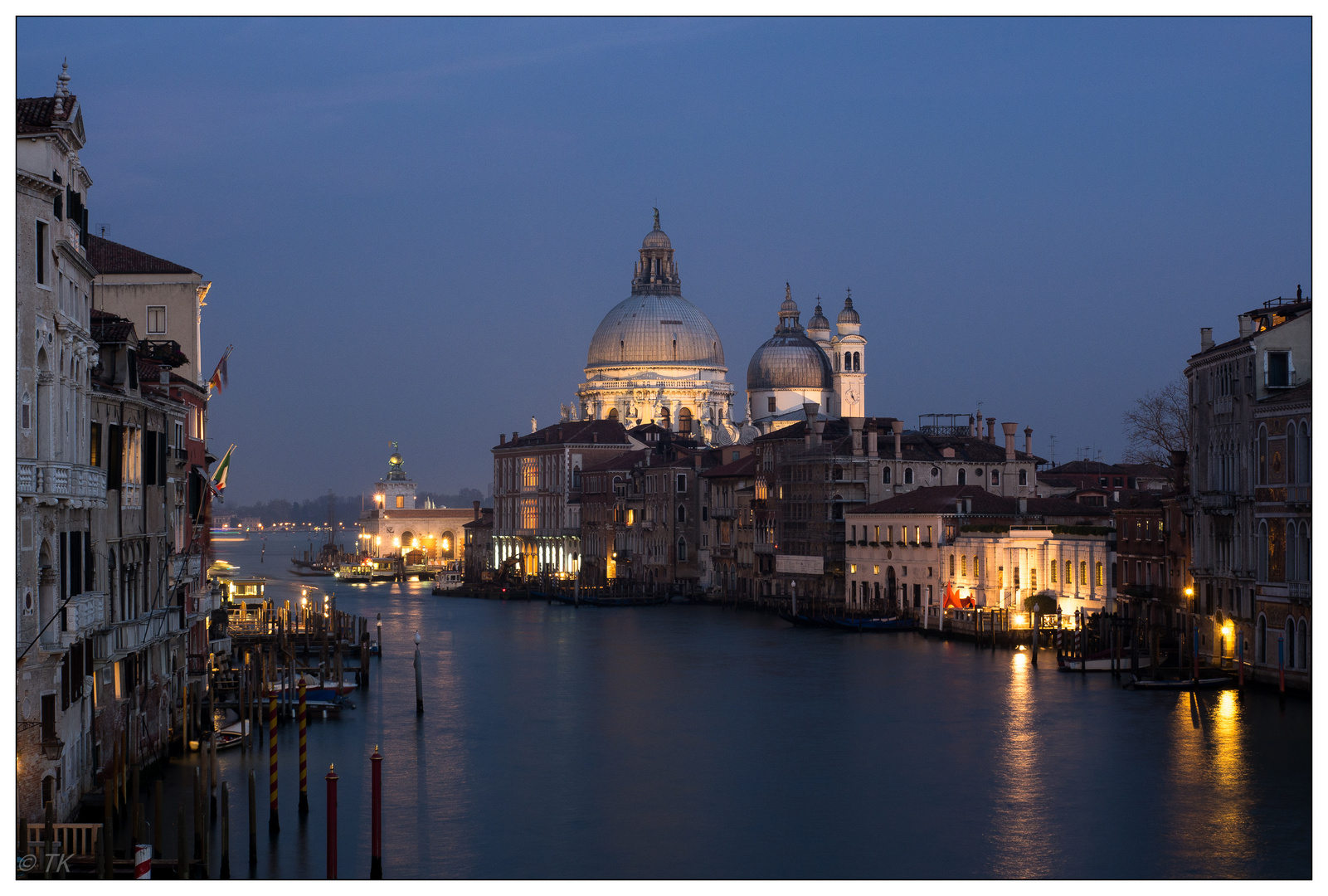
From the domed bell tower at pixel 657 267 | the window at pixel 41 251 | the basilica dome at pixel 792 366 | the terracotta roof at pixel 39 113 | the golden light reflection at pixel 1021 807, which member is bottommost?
→ the golden light reflection at pixel 1021 807

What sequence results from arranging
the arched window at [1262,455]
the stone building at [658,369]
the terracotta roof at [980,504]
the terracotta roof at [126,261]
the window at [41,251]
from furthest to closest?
1. the stone building at [658,369]
2. the terracotta roof at [980,504]
3. the arched window at [1262,455]
4. the terracotta roof at [126,261]
5. the window at [41,251]

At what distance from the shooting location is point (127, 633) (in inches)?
712

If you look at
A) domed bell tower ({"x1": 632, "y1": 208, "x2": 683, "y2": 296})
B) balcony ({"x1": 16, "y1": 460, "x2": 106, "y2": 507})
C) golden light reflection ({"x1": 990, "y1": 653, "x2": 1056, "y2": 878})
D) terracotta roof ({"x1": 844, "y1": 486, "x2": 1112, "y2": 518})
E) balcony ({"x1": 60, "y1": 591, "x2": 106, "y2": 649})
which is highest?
domed bell tower ({"x1": 632, "y1": 208, "x2": 683, "y2": 296})

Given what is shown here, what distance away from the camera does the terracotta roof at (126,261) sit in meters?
23.8

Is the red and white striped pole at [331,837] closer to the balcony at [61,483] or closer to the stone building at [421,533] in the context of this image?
the balcony at [61,483]

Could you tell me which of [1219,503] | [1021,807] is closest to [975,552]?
[1219,503]

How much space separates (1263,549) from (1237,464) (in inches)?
69.3

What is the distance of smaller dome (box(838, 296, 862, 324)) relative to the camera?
263ft

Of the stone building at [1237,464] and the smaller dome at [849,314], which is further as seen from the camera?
the smaller dome at [849,314]

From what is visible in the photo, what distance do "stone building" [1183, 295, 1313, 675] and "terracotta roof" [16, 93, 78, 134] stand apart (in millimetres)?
17277

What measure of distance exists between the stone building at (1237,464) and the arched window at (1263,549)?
2 centimetres

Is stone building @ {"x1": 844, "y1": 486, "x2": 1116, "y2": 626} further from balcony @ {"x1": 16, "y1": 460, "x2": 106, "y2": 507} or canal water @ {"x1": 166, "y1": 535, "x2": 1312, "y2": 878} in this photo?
balcony @ {"x1": 16, "y1": 460, "x2": 106, "y2": 507}

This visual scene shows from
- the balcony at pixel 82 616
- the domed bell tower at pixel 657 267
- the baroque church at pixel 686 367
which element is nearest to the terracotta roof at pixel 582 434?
the baroque church at pixel 686 367

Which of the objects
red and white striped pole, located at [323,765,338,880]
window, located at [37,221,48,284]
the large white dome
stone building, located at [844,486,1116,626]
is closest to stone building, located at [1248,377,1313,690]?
stone building, located at [844,486,1116,626]
